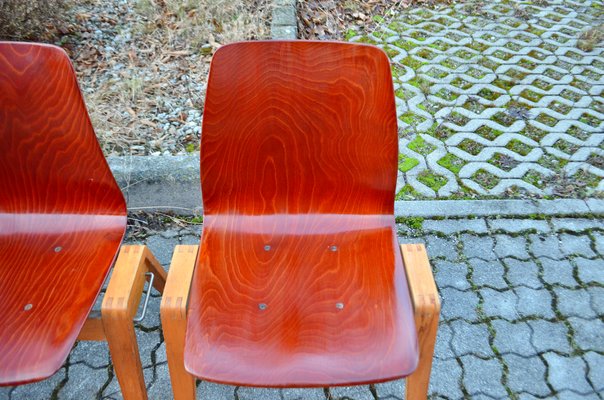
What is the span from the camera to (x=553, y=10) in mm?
4523

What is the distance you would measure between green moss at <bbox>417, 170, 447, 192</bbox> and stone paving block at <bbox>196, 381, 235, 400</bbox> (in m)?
1.52

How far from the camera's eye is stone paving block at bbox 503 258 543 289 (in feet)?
7.20

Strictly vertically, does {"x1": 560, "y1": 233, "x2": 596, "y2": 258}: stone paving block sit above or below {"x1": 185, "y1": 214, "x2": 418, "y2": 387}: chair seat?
below

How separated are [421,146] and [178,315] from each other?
2033mm

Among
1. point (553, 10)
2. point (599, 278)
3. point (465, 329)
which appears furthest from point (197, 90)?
point (553, 10)

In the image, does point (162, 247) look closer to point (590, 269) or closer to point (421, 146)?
point (421, 146)

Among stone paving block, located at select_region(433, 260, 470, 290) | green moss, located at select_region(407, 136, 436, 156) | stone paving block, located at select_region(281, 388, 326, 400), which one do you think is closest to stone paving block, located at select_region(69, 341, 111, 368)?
stone paving block, located at select_region(281, 388, 326, 400)

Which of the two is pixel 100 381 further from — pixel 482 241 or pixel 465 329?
pixel 482 241

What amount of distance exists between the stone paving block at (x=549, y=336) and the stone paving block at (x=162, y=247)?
5.29 ft

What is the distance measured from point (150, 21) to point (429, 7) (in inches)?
98.8

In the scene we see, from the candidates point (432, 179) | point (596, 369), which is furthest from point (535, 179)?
point (596, 369)

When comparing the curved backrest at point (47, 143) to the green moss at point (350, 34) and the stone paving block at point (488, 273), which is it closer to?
the stone paving block at point (488, 273)

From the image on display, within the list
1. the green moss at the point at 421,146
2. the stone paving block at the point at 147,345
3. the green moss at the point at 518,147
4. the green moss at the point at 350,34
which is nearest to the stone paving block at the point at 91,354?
the stone paving block at the point at 147,345

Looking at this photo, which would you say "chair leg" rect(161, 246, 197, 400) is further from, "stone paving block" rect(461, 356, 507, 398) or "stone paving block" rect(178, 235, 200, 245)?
"stone paving block" rect(461, 356, 507, 398)
